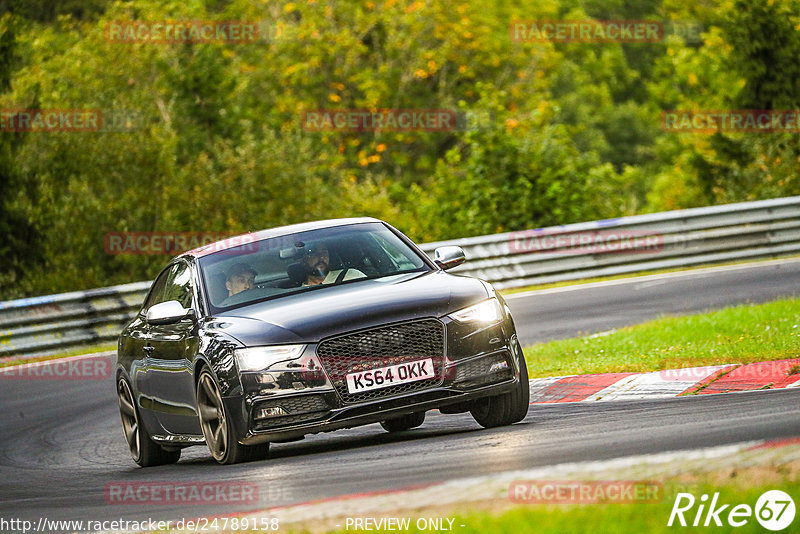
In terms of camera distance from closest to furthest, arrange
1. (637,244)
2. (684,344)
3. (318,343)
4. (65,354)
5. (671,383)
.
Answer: (318,343) → (671,383) → (684,344) → (65,354) → (637,244)

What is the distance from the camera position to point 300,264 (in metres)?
9.46

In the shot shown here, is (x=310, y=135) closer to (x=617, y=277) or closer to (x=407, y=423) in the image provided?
(x=617, y=277)

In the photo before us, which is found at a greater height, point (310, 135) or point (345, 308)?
point (345, 308)

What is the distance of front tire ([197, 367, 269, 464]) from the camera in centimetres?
850

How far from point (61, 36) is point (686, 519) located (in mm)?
39926

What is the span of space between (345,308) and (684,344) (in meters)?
5.00

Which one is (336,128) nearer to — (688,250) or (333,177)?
(333,177)

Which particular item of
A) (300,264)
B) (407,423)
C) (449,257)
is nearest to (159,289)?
(300,264)

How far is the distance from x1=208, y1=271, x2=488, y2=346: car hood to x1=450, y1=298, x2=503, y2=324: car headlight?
4 cm

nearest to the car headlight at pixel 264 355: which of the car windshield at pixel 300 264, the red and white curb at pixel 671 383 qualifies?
the car windshield at pixel 300 264

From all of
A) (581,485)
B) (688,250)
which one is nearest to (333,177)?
(688,250)

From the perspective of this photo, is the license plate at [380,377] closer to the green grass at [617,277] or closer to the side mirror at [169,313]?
the side mirror at [169,313]

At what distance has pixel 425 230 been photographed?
28.7 meters

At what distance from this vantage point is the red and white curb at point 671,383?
983 cm
